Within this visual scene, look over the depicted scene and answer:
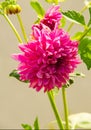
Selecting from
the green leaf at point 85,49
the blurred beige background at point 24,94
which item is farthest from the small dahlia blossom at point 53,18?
the blurred beige background at point 24,94

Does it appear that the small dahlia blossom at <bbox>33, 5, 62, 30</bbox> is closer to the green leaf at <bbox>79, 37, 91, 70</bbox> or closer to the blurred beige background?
the green leaf at <bbox>79, 37, 91, 70</bbox>

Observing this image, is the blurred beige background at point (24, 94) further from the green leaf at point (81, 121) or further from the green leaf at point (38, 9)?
the green leaf at point (38, 9)

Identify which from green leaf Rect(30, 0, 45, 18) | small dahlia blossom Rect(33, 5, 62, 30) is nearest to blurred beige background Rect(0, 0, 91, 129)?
green leaf Rect(30, 0, 45, 18)

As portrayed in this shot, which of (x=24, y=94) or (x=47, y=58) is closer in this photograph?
(x=47, y=58)

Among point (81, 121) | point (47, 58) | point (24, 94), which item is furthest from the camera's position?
point (24, 94)

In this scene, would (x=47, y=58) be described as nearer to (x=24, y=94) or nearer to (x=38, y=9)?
(x=38, y=9)

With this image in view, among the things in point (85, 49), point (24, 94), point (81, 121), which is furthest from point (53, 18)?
point (24, 94)
